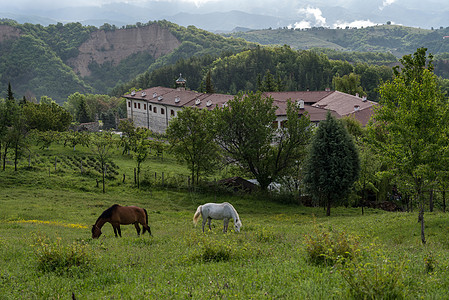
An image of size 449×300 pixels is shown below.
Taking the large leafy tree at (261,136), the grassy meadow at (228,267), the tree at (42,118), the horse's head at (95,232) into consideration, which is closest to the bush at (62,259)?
the grassy meadow at (228,267)

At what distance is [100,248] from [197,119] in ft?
104

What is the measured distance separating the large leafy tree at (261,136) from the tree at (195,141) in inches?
52.0

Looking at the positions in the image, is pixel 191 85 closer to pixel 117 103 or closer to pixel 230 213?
pixel 117 103

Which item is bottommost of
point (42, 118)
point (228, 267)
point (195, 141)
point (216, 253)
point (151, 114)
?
point (151, 114)

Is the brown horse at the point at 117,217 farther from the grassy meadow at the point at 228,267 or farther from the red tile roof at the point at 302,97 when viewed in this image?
the red tile roof at the point at 302,97

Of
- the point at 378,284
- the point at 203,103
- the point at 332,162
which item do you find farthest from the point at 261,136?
the point at 203,103

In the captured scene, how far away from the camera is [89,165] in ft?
174

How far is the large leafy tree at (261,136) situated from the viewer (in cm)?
4353

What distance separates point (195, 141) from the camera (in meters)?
45.2

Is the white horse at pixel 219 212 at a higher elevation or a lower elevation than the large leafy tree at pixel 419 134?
lower

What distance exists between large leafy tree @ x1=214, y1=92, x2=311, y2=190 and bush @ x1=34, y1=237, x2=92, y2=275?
31.9 metres

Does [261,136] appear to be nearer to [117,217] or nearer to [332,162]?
[332,162]

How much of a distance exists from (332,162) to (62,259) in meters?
28.5

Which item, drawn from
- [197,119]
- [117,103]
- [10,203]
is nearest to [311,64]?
[117,103]
